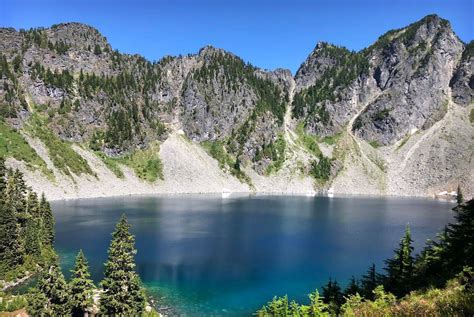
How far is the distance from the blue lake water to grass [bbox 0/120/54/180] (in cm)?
2276

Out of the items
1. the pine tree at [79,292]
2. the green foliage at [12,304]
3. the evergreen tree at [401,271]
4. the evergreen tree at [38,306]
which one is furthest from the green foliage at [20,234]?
the evergreen tree at [401,271]

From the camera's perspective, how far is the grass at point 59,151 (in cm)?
17157

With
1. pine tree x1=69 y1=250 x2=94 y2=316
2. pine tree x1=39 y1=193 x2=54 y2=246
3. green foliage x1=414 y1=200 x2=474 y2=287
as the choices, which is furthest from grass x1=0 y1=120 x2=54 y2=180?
green foliage x1=414 y1=200 x2=474 y2=287

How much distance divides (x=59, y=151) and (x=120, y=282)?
15510 centimetres

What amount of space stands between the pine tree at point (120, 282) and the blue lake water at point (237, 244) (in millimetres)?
8994

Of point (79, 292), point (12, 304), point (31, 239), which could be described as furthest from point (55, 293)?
point (31, 239)

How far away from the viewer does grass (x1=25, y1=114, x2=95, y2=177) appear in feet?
563

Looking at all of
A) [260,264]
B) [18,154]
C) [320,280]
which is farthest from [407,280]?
[18,154]

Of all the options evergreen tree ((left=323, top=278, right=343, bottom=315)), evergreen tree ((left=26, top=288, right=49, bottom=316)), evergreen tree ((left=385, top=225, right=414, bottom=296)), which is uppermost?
evergreen tree ((left=385, top=225, right=414, bottom=296))

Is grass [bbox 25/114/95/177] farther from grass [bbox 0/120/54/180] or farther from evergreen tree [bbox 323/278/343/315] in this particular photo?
evergreen tree [bbox 323/278/343/315]

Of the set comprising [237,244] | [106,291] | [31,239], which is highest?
[31,239]

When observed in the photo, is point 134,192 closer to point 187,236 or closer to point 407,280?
point 187,236

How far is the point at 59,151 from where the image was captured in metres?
180

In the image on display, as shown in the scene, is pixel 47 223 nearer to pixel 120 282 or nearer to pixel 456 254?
pixel 120 282
